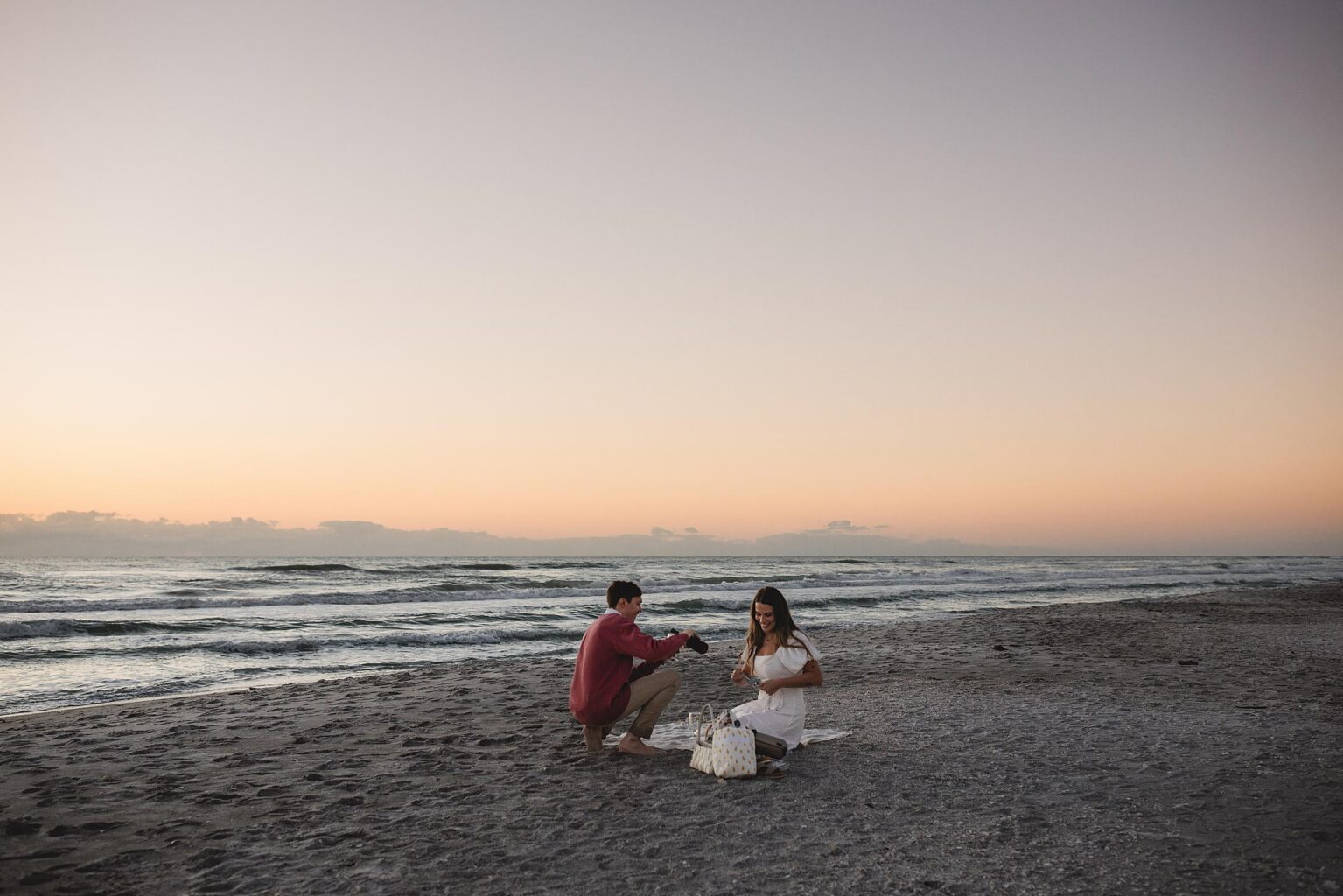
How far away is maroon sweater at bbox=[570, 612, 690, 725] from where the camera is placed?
6758 millimetres

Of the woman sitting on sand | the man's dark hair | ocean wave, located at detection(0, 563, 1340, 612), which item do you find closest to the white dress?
the woman sitting on sand

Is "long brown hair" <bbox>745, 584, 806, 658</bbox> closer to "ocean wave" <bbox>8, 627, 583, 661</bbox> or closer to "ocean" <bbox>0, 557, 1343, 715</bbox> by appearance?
"ocean" <bbox>0, 557, 1343, 715</bbox>

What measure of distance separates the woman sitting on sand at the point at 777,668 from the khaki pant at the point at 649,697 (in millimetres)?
689

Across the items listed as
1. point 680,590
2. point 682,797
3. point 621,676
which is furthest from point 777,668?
point 680,590

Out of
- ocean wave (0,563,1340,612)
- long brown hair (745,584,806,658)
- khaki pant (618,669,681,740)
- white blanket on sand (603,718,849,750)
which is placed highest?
long brown hair (745,584,806,658)

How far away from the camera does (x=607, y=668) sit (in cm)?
694

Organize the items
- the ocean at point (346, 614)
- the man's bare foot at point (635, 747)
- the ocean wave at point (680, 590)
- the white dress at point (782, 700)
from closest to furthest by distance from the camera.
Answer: the white dress at point (782, 700) < the man's bare foot at point (635, 747) < the ocean at point (346, 614) < the ocean wave at point (680, 590)

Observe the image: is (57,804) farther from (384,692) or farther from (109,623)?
(109,623)

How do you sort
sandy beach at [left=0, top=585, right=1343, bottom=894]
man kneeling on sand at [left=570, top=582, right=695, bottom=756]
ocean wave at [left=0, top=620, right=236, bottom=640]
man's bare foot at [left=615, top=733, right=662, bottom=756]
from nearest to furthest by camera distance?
1. sandy beach at [left=0, top=585, right=1343, bottom=894]
2. man kneeling on sand at [left=570, top=582, right=695, bottom=756]
3. man's bare foot at [left=615, top=733, right=662, bottom=756]
4. ocean wave at [left=0, top=620, right=236, bottom=640]

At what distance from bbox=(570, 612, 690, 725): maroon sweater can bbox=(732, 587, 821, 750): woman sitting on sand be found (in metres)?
0.75

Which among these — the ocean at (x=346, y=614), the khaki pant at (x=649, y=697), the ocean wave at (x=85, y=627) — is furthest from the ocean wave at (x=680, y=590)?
the khaki pant at (x=649, y=697)

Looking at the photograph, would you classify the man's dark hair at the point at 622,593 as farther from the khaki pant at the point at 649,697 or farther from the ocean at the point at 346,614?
the ocean at the point at 346,614

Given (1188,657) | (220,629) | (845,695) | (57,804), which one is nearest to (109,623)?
(220,629)

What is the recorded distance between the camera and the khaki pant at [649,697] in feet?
23.4
